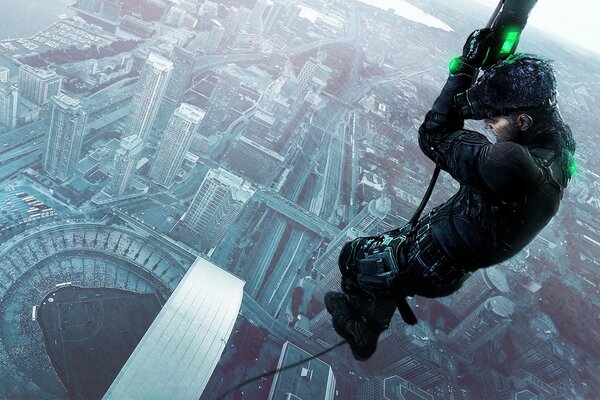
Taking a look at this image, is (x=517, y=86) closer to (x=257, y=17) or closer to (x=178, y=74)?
(x=178, y=74)

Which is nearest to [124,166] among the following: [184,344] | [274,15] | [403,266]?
[184,344]

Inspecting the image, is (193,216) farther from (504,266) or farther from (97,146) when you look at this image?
(504,266)

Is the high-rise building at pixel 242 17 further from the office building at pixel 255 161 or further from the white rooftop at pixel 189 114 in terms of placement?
the white rooftop at pixel 189 114

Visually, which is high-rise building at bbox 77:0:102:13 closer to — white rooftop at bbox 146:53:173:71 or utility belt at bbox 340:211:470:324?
white rooftop at bbox 146:53:173:71

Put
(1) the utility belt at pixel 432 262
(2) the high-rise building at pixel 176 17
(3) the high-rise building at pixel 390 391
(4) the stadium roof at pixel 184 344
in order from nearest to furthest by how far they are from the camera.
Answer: (1) the utility belt at pixel 432 262
(4) the stadium roof at pixel 184 344
(3) the high-rise building at pixel 390 391
(2) the high-rise building at pixel 176 17

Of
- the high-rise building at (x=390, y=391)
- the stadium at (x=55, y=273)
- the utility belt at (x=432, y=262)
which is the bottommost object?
the stadium at (x=55, y=273)

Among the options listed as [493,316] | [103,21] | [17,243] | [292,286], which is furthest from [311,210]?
[103,21]

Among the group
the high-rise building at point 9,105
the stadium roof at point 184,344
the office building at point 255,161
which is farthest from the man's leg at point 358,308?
the high-rise building at point 9,105
